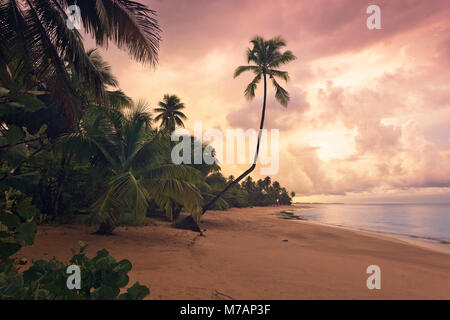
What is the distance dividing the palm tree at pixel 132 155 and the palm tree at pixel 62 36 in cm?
267

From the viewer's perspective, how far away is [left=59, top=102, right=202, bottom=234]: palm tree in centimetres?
955

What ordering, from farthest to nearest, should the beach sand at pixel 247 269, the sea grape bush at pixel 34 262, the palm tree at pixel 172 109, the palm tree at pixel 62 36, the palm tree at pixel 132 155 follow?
the palm tree at pixel 172 109
the palm tree at pixel 132 155
the palm tree at pixel 62 36
the beach sand at pixel 247 269
the sea grape bush at pixel 34 262

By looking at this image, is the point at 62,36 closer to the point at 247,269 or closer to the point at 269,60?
the point at 247,269

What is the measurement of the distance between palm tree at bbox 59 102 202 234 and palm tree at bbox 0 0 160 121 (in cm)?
267

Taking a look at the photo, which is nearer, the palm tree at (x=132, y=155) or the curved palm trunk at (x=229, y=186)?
the palm tree at (x=132, y=155)

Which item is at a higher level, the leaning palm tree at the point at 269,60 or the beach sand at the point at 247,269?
the leaning palm tree at the point at 269,60

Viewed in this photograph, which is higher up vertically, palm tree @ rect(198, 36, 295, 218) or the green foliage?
palm tree @ rect(198, 36, 295, 218)

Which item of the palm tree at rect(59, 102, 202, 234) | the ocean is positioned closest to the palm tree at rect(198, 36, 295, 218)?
the palm tree at rect(59, 102, 202, 234)

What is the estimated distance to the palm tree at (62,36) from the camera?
6.01 metres

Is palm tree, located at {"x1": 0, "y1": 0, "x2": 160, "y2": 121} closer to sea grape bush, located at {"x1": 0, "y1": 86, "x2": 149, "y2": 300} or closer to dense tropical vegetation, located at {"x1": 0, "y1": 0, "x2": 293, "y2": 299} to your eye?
dense tropical vegetation, located at {"x1": 0, "y1": 0, "x2": 293, "y2": 299}

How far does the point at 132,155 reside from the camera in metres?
10.3

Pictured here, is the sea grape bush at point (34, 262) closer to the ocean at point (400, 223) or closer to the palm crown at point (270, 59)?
the palm crown at point (270, 59)

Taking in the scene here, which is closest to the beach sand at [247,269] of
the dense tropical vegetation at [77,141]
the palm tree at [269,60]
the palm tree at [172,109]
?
the dense tropical vegetation at [77,141]
